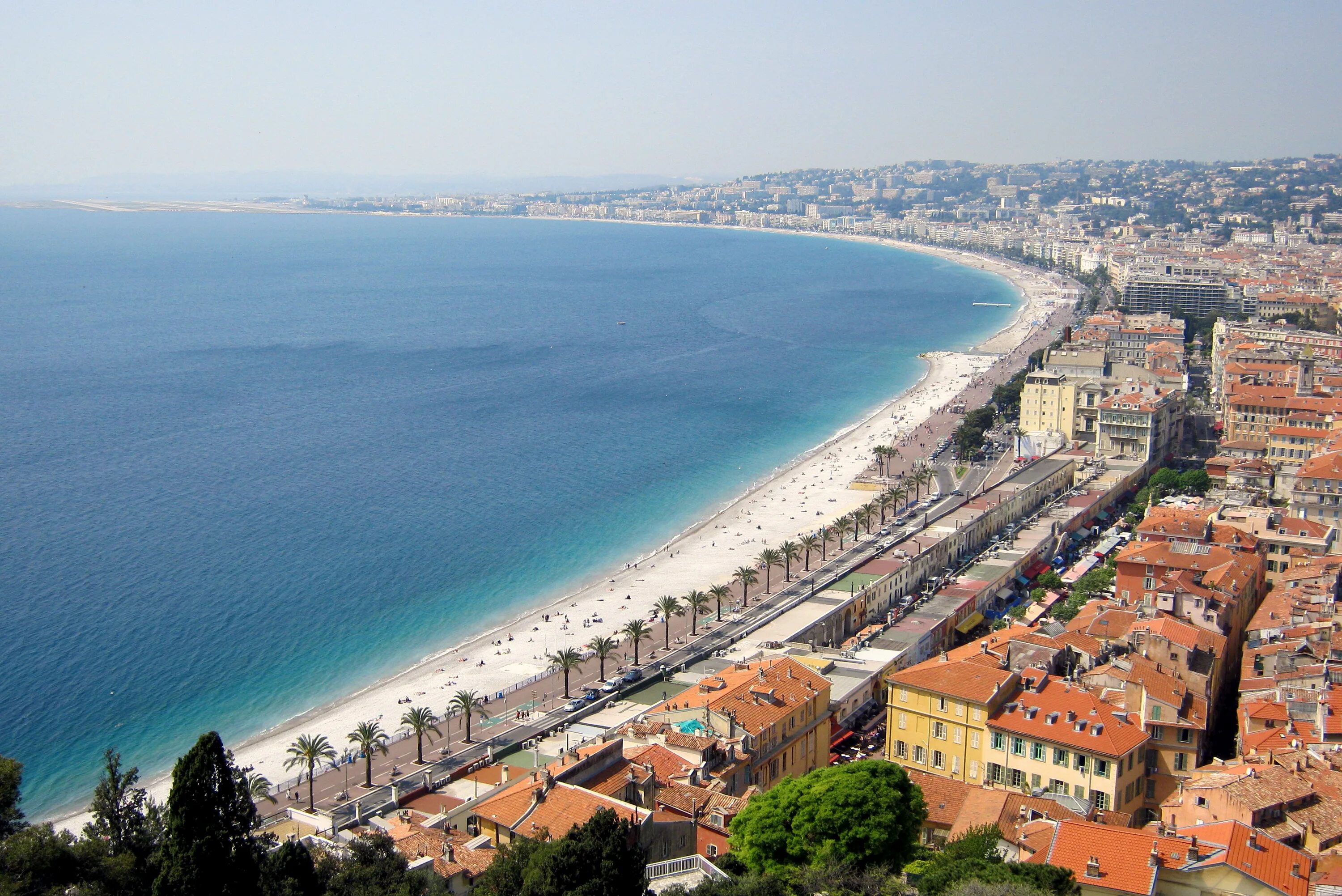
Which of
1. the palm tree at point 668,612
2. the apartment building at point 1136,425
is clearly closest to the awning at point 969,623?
the palm tree at point 668,612

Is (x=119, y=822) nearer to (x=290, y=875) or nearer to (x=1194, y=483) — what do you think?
(x=290, y=875)

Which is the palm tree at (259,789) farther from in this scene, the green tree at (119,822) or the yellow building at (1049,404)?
the yellow building at (1049,404)

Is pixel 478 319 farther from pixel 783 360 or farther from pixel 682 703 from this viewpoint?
pixel 682 703

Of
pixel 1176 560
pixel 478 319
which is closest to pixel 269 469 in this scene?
pixel 1176 560

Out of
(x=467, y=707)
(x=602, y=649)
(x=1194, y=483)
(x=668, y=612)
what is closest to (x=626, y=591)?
(x=668, y=612)

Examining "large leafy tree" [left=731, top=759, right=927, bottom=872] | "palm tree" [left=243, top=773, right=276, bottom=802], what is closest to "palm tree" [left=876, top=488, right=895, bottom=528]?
"palm tree" [left=243, top=773, right=276, bottom=802]

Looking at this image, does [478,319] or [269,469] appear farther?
[478,319]

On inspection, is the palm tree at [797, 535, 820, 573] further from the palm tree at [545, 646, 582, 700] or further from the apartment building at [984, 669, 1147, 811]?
the apartment building at [984, 669, 1147, 811]
